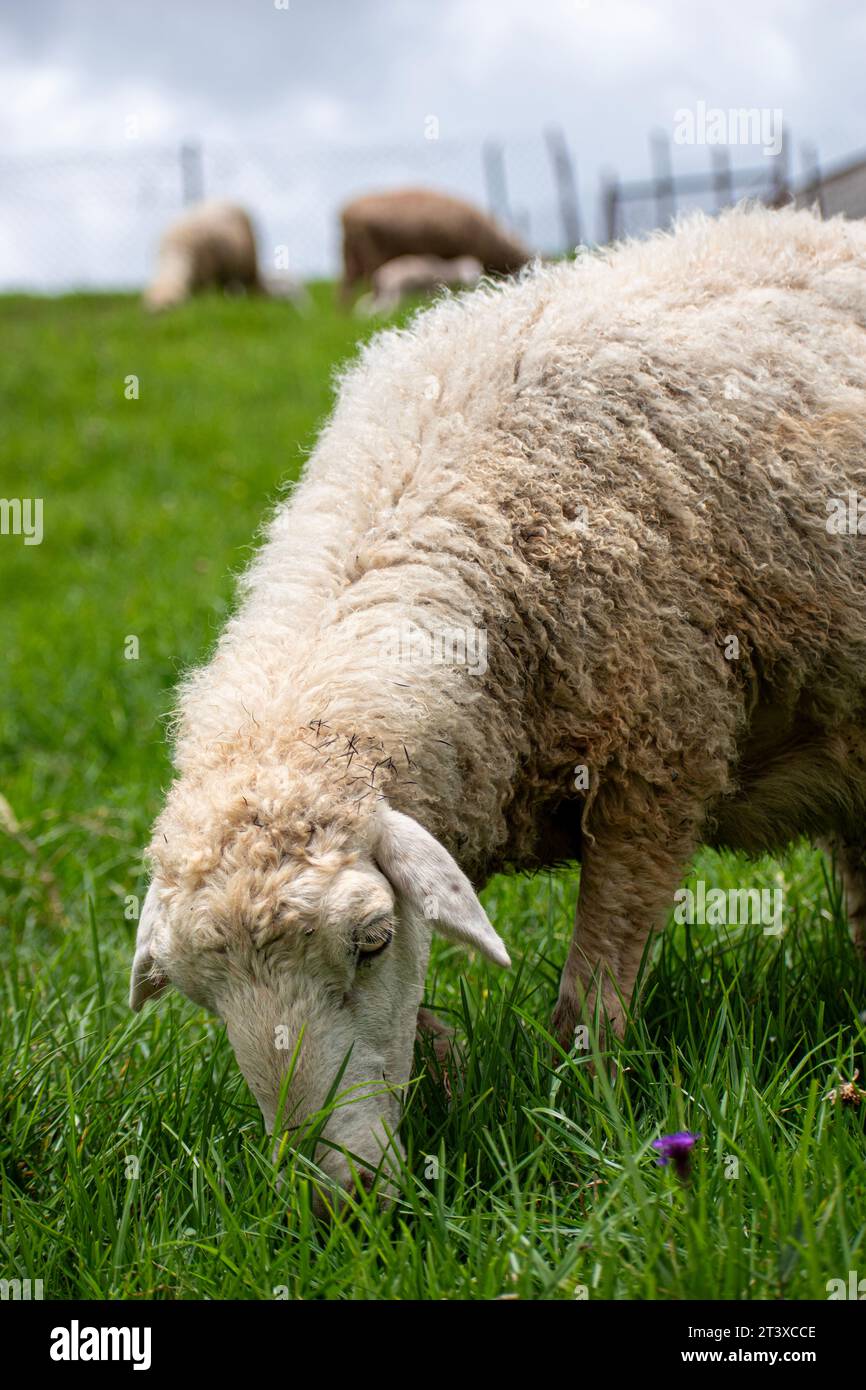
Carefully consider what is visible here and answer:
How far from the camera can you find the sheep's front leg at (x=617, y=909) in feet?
9.83

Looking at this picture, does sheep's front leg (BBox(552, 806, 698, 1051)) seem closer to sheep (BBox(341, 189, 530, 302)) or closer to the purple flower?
the purple flower

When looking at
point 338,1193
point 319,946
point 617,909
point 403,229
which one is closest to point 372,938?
point 319,946

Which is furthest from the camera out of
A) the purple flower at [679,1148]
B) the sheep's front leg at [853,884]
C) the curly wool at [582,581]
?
the sheep's front leg at [853,884]

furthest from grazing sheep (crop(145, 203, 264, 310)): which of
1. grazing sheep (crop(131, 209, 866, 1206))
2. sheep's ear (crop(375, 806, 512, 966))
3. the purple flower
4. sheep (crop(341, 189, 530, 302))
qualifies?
the purple flower

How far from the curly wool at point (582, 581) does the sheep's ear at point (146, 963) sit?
11cm

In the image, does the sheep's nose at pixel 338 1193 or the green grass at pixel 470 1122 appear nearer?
the green grass at pixel 470 1122

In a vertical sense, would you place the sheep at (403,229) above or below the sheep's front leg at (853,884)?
above

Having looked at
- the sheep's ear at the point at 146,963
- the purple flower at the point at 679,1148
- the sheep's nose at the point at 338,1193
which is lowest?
the sheep's nose at the point at 338,1193

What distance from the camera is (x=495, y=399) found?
312 cm

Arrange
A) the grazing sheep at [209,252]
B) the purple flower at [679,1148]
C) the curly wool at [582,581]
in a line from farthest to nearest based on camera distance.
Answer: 1. the grazing sheep at [209,252]
2. the curly wool at [582,581]
3. the purple flower at [679,1148]

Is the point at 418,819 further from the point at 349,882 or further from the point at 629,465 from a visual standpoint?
the point at 629,465

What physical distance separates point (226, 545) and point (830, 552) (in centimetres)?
564

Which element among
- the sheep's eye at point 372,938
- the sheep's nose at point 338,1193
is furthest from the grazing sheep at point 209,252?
the sheep's nose at point 338,1193

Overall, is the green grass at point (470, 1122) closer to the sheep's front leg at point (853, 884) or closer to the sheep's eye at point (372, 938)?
the sheep's front leg at point (853, 884)
